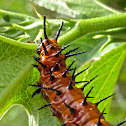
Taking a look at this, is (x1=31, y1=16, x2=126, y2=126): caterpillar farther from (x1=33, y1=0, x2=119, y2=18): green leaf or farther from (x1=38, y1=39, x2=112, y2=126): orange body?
(x1=33, y1=0, x2=119, y2=18): green leaf

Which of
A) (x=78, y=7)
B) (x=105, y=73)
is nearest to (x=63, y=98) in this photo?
(x=105, y=73)

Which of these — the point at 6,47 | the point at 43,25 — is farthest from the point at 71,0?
the point at 6,47

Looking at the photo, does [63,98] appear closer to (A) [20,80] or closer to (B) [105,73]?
(A) [20,80]

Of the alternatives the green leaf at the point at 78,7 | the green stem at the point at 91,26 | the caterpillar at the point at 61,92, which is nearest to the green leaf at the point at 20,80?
the caterpillar at the point at 61,92

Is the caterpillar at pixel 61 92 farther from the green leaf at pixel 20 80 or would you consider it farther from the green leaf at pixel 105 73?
the green leaf at pixel 105 73

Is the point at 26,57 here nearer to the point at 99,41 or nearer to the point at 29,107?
the point at 29,107

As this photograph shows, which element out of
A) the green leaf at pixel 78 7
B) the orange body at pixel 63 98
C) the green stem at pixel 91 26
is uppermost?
the green leaf at pixel 78 7
